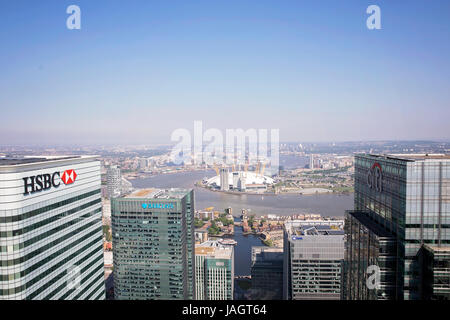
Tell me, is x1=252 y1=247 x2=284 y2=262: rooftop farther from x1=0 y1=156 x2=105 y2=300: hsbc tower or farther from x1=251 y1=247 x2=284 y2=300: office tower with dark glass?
x1=0 y1=156 x2=105 y2=300: hsbc tower

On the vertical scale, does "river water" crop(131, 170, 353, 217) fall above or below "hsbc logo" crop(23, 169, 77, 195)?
below

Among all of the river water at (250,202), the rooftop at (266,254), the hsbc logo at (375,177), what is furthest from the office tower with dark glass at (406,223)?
the river water at (250,202)

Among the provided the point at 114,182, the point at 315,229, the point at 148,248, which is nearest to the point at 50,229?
the point at 148,248

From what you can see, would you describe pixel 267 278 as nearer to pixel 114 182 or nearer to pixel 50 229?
pixel 50 229

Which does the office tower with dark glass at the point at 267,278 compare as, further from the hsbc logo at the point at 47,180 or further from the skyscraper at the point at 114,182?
the skyscraper at the point at 114,182

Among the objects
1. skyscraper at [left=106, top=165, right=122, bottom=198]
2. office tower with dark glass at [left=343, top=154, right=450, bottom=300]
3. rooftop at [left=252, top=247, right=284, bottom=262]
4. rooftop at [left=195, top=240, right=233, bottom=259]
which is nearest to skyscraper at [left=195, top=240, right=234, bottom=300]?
rooftop at [left=195, top=240, right=233, bottom=259]
